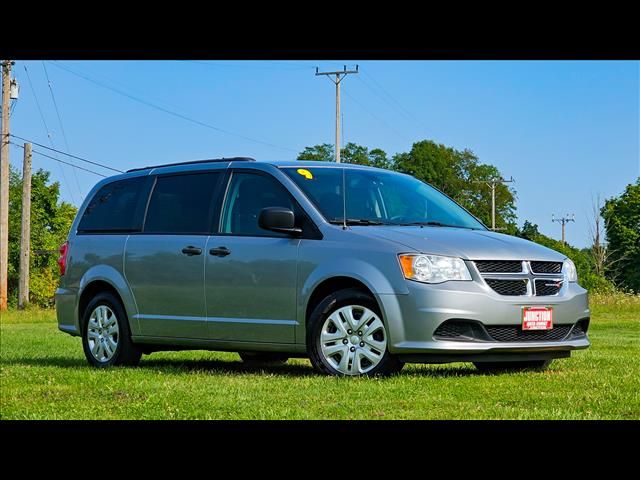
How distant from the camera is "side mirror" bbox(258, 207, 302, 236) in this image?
382 inches

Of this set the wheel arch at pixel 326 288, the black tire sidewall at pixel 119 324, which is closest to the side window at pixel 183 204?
the black tire sidewall at pixel 119 324

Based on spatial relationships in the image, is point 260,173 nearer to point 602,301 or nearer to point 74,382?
point 74,382

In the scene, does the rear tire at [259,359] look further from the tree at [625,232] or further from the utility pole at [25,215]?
the tree at [625,232]

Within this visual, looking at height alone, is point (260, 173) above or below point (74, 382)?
above

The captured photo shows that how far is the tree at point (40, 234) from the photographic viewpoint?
71.5 metres

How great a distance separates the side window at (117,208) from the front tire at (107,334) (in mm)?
743

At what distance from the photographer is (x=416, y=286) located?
911 centimetres

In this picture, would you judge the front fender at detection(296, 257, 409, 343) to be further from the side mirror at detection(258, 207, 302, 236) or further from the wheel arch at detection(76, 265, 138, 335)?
the wheel arch at detection(76, 265, 138, 335)

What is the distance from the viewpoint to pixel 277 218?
9.70 meters

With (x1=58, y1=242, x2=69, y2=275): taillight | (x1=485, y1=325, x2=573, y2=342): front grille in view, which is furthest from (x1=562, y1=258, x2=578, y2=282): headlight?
(x1=58, y1=242, x2=69, y2=275): taillight

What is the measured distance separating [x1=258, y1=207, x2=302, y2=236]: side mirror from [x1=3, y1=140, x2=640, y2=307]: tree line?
59.9 metres
